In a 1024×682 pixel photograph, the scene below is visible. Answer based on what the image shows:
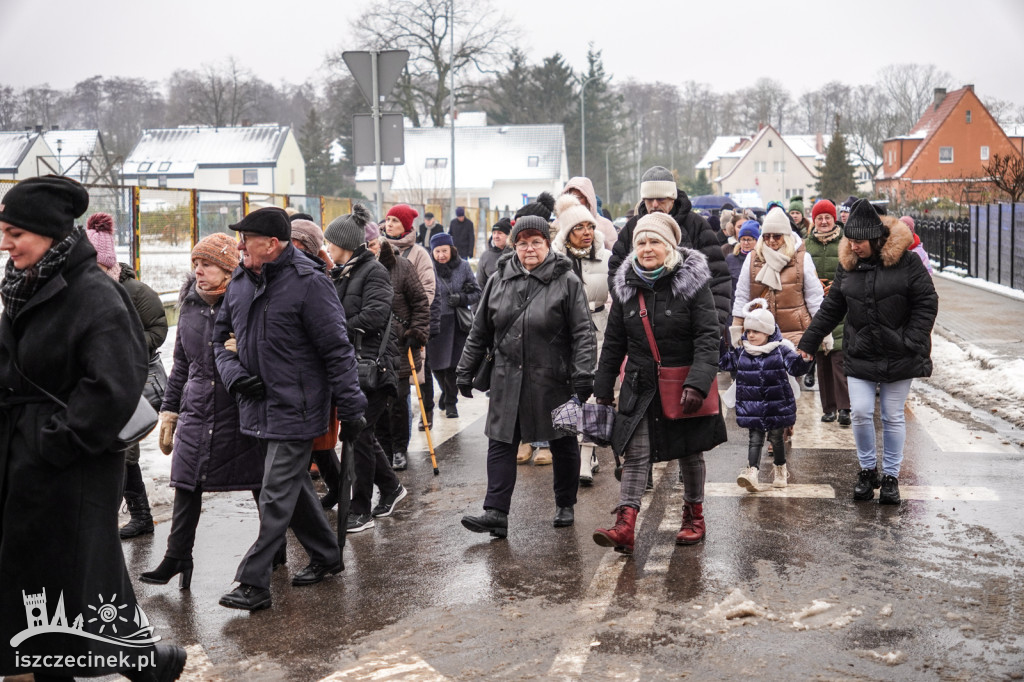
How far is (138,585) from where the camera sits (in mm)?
5770

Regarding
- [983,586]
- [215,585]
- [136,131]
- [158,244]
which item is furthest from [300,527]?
[136,131]

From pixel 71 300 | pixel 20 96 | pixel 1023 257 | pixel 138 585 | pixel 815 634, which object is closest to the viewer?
pixel 71 300

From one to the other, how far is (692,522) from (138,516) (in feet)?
11.1

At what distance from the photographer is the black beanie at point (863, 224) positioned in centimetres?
698

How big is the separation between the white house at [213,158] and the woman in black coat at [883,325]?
7489cm

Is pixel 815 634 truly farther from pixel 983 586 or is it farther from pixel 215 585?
pixel 215 585

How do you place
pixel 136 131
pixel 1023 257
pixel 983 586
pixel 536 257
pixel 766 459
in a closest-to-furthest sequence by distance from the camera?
pixel 983 586 → pixel 536 257 → pixel 766 459 → pixel 1023 257 → pixel 136 131

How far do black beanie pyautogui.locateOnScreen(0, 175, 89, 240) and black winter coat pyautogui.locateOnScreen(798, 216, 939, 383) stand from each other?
497 cm

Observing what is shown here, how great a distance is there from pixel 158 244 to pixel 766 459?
930 cm

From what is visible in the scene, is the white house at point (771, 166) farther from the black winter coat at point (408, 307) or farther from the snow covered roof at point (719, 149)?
the black winter coat at point (408, 307)

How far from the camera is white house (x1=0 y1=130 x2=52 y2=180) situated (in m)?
57.6

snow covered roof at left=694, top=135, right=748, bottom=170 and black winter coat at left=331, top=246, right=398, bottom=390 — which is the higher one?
snow covered roof at left=694, top=135, right=748, bottom=170

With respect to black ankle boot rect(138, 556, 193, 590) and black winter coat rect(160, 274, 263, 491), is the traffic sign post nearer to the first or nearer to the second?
black winter coat rect(160, 274, 263, 491)

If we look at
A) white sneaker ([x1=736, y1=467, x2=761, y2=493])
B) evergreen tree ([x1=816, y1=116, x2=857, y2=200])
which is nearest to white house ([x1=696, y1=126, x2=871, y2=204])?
evergreen tree ([x1=816, y1=116, x2=857, y2=200])
